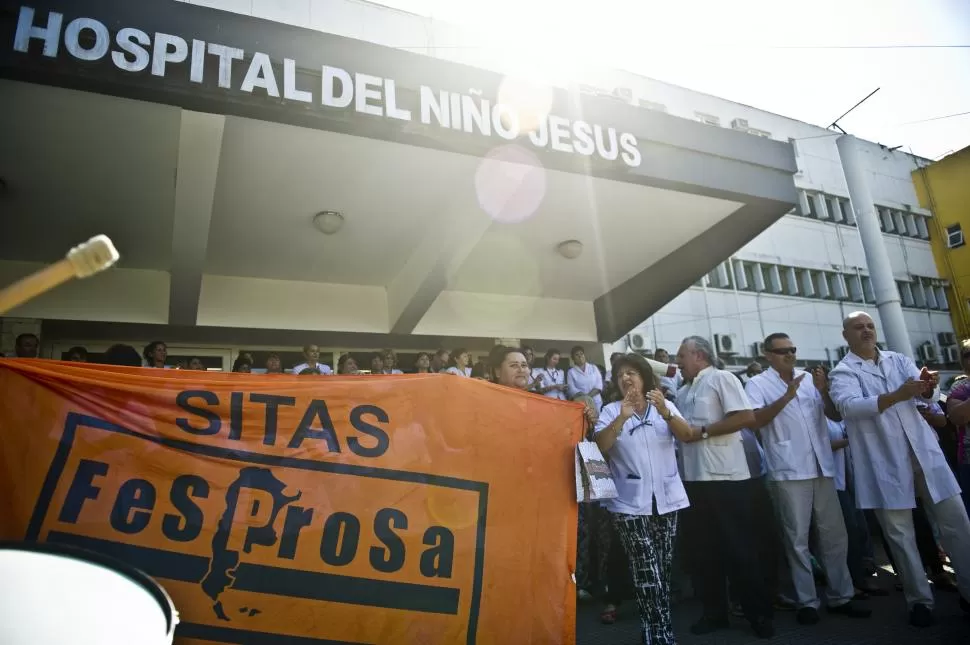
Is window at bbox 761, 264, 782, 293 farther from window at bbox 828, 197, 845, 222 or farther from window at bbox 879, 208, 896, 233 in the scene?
window at bbox 879, 208, 896, 233

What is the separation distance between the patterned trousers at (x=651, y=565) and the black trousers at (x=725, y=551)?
2.25ft

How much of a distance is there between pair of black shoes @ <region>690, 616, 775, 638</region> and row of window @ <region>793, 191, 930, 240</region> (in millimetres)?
22013

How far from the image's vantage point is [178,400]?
128 inches

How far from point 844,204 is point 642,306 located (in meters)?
18.5

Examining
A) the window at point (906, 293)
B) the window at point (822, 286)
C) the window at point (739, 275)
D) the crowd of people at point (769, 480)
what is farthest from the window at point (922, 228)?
the crowd of people at point (769, 480)

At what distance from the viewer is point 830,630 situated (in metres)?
4.18

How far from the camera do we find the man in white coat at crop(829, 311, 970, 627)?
416 centimetres

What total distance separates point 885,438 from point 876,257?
30.2 feet

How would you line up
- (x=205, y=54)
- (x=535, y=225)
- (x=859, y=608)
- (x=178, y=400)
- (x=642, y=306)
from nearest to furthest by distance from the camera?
(x=178, y=400) < (x=859, y=608) < (x=205, y=54) < (x=535, y=225) < (x=642, y=306)

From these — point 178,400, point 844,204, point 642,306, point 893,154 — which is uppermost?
point 893,154

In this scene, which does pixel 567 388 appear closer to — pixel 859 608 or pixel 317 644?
pixel 859 608

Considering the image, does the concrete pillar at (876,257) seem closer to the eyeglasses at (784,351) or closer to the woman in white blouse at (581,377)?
the woman in white blouse at (581,377)

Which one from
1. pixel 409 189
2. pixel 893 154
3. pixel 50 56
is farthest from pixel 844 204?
pixel 50 56

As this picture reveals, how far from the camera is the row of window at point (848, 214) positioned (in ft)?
78.9
